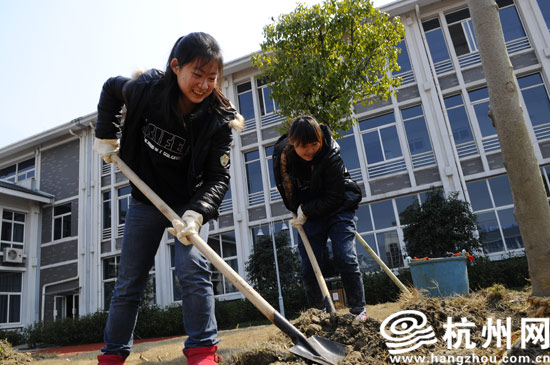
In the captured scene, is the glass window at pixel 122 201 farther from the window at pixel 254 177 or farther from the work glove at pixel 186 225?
the work glove at pixel 186 225

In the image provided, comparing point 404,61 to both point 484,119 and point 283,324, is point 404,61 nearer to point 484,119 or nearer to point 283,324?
point 484,119

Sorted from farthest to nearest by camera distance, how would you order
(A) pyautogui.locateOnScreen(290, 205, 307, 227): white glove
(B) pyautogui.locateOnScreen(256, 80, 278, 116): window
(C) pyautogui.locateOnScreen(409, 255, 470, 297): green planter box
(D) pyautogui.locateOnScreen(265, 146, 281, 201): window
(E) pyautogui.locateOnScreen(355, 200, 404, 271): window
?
(B) pyautogui.locateOnScreen(256, 80, 278, 116): window → (D) pyautogui.locateOnScreen(265, 146, 281, 201): window → (E) pyautogui.locateOnScreen(355, 200, 404, 271): window → (C) pyautogui.locateOnScreen(409, 255, 470, 297): green planter box → (A) pyautogui.locateOnScreen(290, 205, 307, 227): white glove

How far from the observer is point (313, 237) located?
3.53 metres

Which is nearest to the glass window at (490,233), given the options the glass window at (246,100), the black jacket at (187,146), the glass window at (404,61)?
the glass window at (404,61)

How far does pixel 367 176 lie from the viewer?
13.7m

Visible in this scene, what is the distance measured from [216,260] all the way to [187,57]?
3.79 feet

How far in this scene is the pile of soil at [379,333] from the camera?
1.90 m

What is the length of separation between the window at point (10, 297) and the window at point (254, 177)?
40.0ft

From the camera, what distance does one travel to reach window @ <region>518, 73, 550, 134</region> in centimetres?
1209

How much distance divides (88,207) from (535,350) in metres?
19.7

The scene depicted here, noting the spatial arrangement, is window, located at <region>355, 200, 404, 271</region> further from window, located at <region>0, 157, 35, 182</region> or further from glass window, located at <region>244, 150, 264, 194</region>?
window, located at <region>0, 157, 35, 182</region>

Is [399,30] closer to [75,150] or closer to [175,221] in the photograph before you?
[175,221]

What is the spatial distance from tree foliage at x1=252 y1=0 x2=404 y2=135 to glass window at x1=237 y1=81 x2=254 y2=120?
8489mm

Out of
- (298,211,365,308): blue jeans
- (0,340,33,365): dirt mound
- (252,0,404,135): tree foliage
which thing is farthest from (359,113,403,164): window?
(0,340,33,365): dirt mound
